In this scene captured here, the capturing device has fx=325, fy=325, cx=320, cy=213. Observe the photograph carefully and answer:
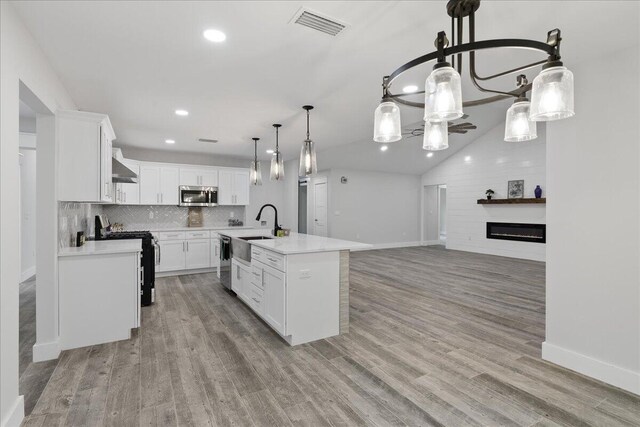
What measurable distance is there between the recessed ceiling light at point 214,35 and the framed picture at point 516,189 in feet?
26.5

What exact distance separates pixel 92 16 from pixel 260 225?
618 centimetres

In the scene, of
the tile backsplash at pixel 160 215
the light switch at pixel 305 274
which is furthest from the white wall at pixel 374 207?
the light switch at pixel 305 274

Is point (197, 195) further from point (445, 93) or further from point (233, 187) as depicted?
point (445, 93)

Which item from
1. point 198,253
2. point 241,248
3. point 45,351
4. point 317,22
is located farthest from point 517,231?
point 45,351

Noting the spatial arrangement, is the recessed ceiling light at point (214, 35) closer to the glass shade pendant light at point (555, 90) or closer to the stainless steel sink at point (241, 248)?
the glass shade pendant light at point (555, 90)

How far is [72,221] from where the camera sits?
3.57 metres

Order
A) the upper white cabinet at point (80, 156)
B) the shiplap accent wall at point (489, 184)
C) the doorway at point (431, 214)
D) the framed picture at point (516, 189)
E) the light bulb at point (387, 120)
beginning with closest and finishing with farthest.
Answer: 1. the light bulb at point (387, 120)
2. the upper white cabinet at point (80, 156)
3. the shiplap accent wall at point (489, 184)
4. the framed picture at point (516, 189)
5. the doorway at point (431, 214)

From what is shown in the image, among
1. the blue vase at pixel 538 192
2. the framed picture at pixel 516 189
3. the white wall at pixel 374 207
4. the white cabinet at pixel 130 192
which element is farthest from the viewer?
the white wall at pixel 374 207

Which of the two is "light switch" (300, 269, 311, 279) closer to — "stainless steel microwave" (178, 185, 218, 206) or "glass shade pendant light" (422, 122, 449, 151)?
"glass shade pendant light" (422, 122, 449, 151)

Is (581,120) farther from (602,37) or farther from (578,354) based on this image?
(578,354)

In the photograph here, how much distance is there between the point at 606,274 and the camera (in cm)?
243

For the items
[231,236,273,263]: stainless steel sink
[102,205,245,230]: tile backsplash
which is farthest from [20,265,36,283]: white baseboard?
[231,236,273,263]: stainless steel sink

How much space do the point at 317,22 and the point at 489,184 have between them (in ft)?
26.5

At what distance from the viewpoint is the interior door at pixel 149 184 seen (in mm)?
6215
